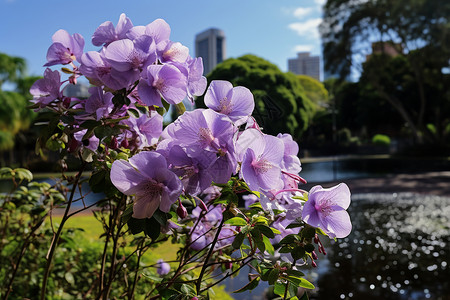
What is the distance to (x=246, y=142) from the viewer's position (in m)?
0.48

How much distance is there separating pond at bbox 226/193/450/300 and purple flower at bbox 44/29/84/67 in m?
1.70

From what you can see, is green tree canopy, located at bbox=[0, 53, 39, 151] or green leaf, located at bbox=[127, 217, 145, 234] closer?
green leaf, located at bbox=[127, 217, 145, 234]

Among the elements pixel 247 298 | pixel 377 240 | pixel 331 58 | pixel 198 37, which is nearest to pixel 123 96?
pixel 247 298

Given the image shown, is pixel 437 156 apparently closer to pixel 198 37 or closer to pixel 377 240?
pixel 377 240

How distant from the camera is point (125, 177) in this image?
1.47 feet

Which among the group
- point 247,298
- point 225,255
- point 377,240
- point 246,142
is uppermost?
point 246,142

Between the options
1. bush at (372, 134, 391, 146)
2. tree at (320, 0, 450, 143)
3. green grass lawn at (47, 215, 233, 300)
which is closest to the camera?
green grass lawn at (47, 215, 233, 300)

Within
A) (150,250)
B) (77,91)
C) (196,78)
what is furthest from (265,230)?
(150,250)

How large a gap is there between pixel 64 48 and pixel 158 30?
0.19m

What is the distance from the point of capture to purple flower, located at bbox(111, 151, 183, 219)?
44 centimetres

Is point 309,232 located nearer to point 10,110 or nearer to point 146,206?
point 146,206

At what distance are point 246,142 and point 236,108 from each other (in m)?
0.07

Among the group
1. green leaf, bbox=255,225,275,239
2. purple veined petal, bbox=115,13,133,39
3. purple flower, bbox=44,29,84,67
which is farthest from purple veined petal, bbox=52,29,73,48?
green leaf, bbox=255,225,275,239

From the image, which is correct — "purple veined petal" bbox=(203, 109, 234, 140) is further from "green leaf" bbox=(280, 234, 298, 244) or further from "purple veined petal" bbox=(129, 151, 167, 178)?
"green leaf" bbox=(280, 234, 298, 244)
